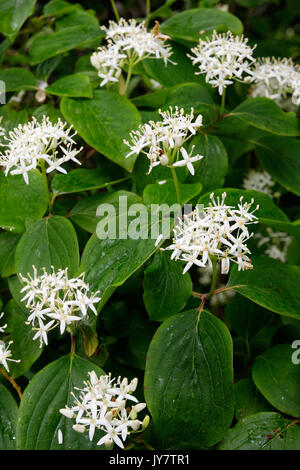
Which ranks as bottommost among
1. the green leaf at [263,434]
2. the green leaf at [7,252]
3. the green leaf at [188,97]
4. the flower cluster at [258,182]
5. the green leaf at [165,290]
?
the green leaf at [263,434]

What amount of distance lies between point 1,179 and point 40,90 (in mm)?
373

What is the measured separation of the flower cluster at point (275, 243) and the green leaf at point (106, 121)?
584 millimetres

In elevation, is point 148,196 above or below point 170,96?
below

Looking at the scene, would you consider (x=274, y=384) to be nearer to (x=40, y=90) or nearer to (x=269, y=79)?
(x=269, y=79)

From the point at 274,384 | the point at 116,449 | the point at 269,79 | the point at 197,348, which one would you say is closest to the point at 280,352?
the point at 274,384

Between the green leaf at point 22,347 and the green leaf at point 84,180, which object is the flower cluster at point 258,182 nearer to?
the green leaf at point 84,180

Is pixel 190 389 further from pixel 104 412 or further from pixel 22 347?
pixel 22 347

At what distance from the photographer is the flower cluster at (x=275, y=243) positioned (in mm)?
1562

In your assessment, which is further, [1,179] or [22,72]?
[22,72]

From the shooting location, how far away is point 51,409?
93cm

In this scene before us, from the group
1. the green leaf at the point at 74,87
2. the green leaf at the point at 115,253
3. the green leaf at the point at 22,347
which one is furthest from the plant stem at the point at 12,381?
the green leaf at the point at 74,87

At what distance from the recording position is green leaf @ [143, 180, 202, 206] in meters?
1.07

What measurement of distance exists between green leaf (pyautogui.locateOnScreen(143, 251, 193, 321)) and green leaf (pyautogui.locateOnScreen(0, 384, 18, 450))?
33 cm

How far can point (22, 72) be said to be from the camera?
141cm
